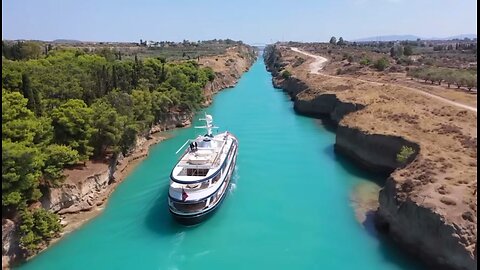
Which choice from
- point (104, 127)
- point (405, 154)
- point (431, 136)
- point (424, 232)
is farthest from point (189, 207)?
point (431, 136)

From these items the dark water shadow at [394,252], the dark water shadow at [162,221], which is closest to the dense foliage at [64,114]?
the dark water shadow at [162,221]

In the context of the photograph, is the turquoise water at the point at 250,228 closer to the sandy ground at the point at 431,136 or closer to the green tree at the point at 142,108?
the sandy ground at the point at 431,136

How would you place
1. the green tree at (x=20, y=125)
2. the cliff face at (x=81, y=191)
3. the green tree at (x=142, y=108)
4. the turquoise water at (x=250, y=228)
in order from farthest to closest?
1. the green tree at (x=142, y=108)
2. the green tree at (x=20, y=125)
3. the turquoise water at (x=250, y=228)
4. the cliff face at (x=81, y=191)

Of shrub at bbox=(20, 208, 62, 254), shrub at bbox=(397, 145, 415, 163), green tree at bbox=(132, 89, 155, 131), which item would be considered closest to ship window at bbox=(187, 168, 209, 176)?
shrub at bbox=(20, 208, 62, 254)

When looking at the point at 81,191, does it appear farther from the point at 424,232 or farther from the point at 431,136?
the point at 431,136

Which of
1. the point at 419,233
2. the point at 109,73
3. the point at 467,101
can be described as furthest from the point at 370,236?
the point at 109,73

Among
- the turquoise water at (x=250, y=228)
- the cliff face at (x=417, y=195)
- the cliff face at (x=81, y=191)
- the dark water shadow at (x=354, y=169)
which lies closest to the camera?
the cliff face at (x=417, y=195)
